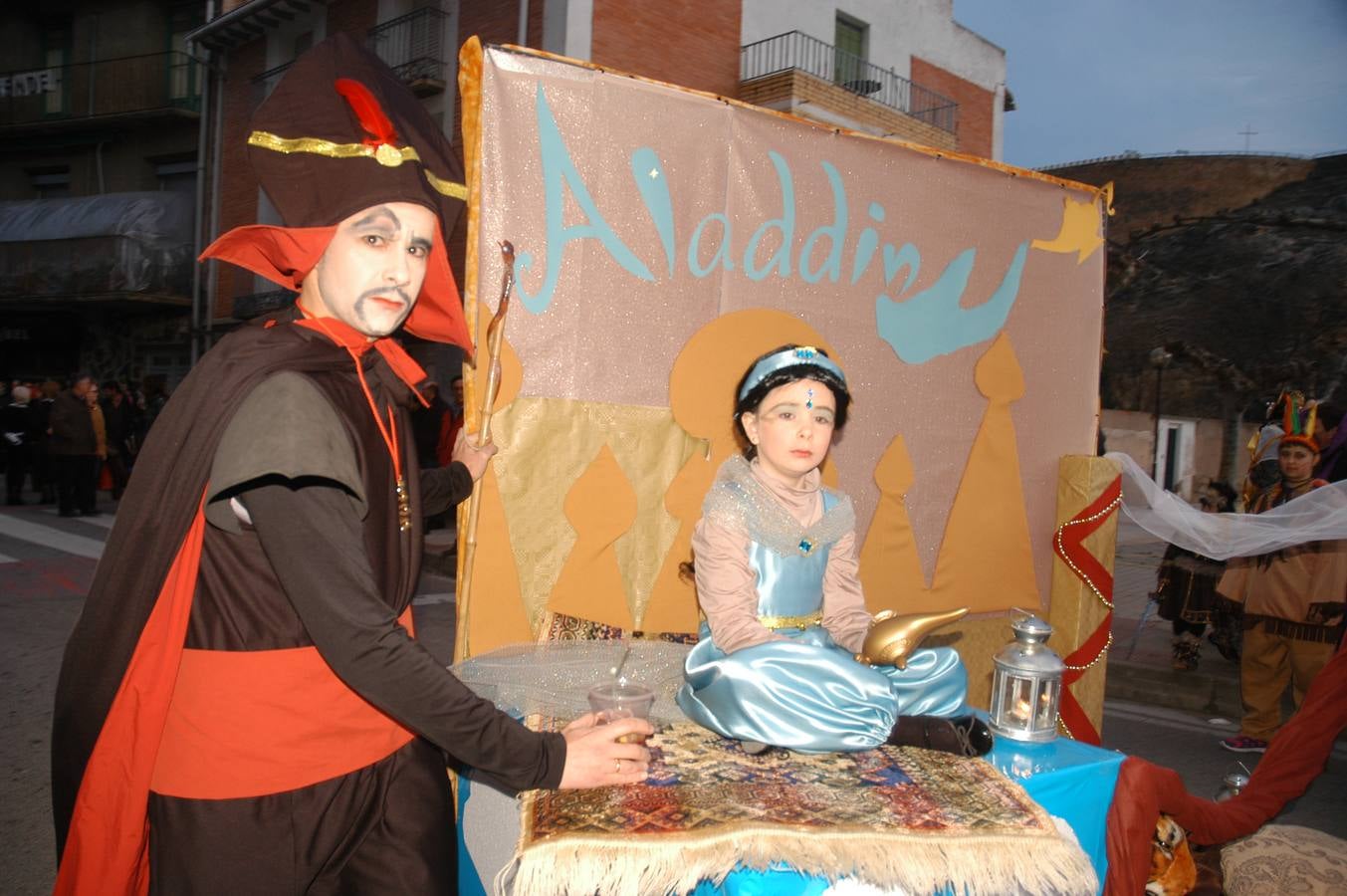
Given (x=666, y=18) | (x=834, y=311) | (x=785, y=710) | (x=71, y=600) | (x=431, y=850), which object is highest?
(x=666, y=18)

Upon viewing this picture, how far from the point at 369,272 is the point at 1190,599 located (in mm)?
6349

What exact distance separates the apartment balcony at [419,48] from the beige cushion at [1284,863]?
14.1 meters

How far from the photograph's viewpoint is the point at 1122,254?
1298 centimetres

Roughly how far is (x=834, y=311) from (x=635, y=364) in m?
0.96

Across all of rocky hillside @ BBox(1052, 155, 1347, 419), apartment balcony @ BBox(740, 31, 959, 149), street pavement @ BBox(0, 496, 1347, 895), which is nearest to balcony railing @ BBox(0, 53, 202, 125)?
apartment balcony @ BBox(740, 31, 959, 149)

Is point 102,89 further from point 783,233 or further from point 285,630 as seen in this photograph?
point 285,630

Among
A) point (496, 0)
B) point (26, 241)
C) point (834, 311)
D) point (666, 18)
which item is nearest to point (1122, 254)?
point (666, 18)

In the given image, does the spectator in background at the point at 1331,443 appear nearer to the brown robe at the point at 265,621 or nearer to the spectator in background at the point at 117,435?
the brown robe at the point at 265,621

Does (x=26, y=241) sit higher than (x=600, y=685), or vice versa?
(x=26, y=241)

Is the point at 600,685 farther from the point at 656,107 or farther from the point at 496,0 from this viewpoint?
the point at 496,0

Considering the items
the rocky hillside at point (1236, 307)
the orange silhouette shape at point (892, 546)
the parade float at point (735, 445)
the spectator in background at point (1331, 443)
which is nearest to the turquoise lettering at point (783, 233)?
the parade float at point (735, 445)

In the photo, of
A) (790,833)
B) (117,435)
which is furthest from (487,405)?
(117,435)

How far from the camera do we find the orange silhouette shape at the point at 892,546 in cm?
398

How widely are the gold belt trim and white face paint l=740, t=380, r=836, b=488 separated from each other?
0.41 metres
